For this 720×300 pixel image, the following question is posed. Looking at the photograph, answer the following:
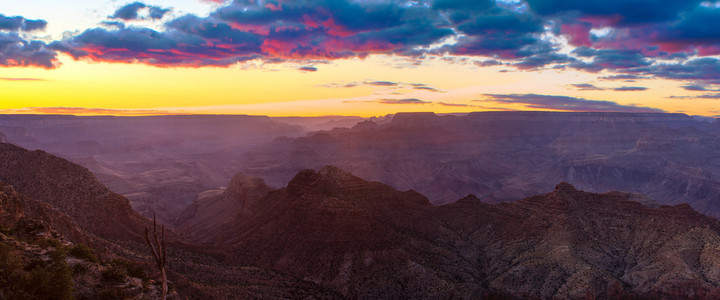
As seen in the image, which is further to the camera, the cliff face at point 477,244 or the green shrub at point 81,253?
the cliff face at point 477,244

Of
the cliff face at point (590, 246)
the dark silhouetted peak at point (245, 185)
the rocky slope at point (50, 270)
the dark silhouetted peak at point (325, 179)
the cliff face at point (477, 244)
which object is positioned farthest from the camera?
the dark silhouetted peak at point (245, 185)

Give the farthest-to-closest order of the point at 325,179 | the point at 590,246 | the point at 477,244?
the point at 325,179 < the point at 477,244 < the point at 590,246

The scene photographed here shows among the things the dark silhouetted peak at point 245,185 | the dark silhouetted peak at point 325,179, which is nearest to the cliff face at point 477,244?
the dark silhouetted peak at point 325,179

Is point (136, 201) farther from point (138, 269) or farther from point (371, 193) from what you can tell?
point (138, 269)

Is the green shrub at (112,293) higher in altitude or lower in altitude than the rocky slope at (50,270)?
lower

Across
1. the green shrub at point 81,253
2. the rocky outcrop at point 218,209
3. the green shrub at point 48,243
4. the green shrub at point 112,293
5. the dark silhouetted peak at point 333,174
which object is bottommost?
the rocky outcrop at point 218,209

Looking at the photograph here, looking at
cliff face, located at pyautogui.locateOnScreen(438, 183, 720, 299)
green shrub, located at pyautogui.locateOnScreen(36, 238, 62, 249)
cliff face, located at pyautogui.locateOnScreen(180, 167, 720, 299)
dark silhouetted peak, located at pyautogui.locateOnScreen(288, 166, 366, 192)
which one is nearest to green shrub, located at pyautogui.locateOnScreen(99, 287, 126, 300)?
green shrub, located at pyautogui.locateOnScreen(36, 238, 62, 249)

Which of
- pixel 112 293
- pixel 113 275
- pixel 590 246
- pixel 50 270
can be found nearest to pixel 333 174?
pixel 590 246

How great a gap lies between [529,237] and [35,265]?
8711cm

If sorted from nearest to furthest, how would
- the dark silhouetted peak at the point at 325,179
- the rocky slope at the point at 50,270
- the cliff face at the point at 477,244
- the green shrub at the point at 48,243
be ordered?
the rocky slope at the point at 50,270 < the green shrub at the point at 48,243 < the cliff face at the point at 477,244 < the dark silhouetted peak at the point at 325,179

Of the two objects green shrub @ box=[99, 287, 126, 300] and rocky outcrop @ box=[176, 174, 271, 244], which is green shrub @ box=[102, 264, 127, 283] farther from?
rocky outcrop @ box=[176, 174, 271, 244]

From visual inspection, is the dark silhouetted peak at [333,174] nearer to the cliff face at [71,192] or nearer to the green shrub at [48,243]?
the cliff face at [71,192]

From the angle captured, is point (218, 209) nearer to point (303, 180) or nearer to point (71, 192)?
point (303, 180)

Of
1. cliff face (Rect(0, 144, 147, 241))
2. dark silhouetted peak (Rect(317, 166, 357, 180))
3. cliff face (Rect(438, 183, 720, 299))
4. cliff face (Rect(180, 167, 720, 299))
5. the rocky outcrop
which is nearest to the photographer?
cliff face (Rect(438, 183, 720, 299))
